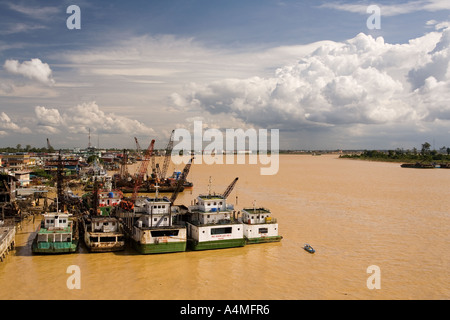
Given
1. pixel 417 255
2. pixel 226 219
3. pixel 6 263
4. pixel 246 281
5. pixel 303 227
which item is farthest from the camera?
pixel 303 227

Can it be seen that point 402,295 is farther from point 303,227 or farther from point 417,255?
point 303,227

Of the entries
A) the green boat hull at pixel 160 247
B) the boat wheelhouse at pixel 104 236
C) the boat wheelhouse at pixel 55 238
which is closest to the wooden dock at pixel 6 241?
the boat wheelhouse at pixel 55 238

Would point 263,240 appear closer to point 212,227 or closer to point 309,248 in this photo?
point 309,248

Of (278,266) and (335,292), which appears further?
(278,266)

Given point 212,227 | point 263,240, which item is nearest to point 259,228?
point 263,240

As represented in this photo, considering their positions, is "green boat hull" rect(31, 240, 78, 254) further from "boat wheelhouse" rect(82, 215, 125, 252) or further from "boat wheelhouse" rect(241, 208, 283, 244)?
"boat wheelhouse" rect(241, 208, 283, 244)

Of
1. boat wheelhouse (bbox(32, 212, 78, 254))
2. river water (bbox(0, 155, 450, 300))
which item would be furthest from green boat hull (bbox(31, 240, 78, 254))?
river water (bbox(0, 155, 450, 300))

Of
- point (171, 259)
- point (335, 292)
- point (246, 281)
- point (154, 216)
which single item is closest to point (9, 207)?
point (154, 216)

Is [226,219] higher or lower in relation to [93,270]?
higher
